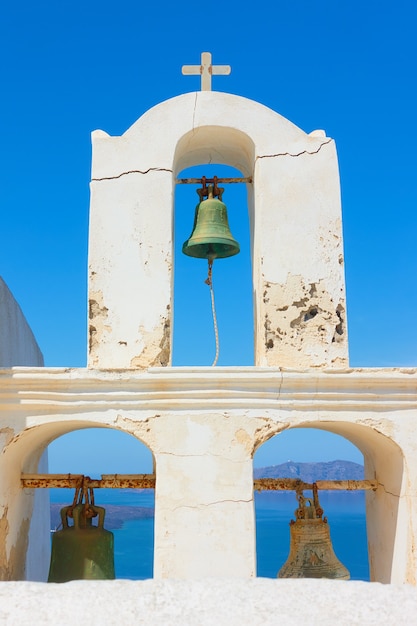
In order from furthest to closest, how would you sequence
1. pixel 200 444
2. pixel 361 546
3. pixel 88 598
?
1. pixel 361 546
2. pixel 200 444
3. pixel 88 598

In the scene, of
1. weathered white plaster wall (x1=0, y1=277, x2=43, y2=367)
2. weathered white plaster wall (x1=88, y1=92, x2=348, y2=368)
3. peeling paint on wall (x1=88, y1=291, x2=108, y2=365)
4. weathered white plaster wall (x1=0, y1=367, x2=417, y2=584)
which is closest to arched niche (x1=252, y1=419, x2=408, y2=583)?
weathered white plaster wall (x1=0, y1=367, x2=417, y2=584)

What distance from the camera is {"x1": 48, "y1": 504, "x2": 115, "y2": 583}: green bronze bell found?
392 cm

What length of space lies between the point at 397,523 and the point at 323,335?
1211 mm

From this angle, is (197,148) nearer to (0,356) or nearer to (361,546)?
(0,356)

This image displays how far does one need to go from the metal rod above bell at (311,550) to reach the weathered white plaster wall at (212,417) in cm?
39

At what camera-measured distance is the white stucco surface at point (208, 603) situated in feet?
5.10

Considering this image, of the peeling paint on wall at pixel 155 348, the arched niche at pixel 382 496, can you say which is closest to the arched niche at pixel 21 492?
the peeling paint on wall at pixel 155 348

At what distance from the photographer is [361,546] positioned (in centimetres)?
1759

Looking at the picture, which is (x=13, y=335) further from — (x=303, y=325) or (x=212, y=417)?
(x=303, y=325)

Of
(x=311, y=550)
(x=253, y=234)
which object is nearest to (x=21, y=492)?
(x=311, y=550)

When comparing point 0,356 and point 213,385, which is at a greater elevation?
point 0,356

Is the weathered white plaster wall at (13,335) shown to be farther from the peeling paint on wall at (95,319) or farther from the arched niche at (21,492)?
the peeling paint on wall at (95,319)

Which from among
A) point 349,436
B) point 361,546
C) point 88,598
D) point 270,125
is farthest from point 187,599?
point 361,546

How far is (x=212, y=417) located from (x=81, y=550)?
3.94ft
